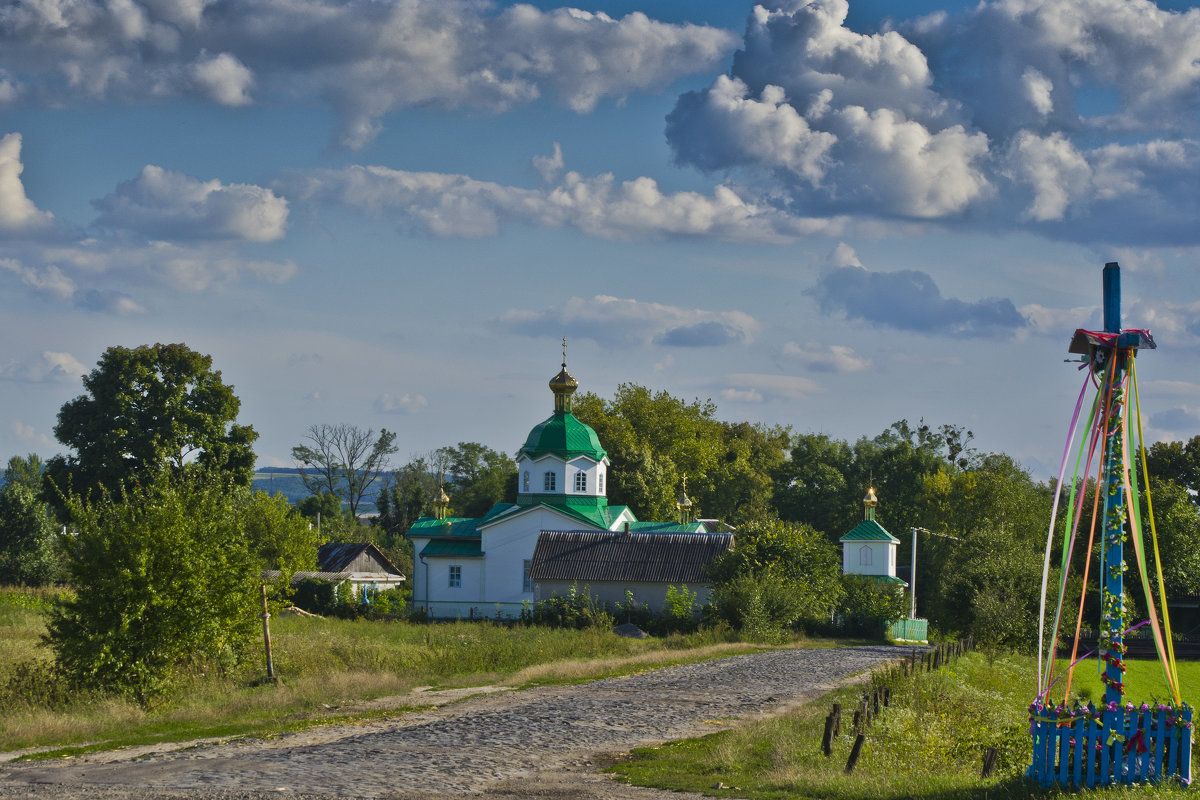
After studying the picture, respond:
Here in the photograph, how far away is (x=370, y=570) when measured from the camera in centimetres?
6372

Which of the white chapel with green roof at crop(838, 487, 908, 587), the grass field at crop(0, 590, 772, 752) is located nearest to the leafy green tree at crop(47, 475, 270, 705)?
the grass field at crop(0, 590, 772, 752)

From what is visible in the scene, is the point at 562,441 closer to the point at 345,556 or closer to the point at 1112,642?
the point at 345,556

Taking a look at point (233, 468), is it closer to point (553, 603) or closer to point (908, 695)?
point (553, 603)

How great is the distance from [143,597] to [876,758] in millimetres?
12102

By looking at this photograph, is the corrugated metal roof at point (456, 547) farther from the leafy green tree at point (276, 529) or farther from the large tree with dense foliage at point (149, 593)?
the large tree with dense foliage at point (149, 593)

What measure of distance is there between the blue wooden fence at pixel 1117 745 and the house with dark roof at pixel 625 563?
36623 mm

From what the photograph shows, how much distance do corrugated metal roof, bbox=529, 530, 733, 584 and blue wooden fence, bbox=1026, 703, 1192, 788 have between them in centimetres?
3658

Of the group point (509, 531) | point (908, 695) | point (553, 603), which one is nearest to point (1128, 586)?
point (553, 603)

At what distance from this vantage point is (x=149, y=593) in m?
19.9

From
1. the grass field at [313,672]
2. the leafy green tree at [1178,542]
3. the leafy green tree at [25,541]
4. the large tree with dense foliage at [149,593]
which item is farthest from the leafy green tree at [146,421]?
the leafy green tree at [1178,542]

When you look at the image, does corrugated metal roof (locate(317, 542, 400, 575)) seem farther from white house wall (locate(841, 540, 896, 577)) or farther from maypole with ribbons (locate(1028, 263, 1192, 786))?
maypole with ribbons (locate(1028, 263, 1192, 786))

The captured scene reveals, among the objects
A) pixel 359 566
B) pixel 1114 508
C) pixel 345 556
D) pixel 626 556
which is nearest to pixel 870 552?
pixel 626 556

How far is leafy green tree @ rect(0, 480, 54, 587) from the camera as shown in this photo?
182 feet

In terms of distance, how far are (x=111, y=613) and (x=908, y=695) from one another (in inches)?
531
